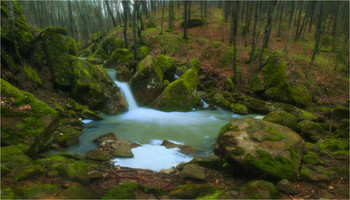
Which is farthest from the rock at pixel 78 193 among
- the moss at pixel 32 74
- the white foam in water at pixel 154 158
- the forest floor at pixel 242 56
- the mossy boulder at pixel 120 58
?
the mossy boulder at pixel 120 58

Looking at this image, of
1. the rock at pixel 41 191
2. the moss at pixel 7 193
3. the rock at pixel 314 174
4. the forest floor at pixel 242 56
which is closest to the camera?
the moss at pixel 7 193

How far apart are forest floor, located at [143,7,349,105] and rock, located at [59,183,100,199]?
13193 millimetres

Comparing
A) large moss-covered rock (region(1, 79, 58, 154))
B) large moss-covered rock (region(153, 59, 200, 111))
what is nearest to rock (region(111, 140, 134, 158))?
large moss-covered rock (region(1, 79, 58, 154))

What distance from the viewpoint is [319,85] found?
1466 centimetres

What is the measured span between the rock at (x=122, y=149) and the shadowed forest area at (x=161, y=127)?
0.03 meters

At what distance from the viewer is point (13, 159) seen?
11.6ft

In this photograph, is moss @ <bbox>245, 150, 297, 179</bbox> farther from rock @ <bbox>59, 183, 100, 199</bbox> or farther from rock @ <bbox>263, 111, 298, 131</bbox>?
rock @ <bbox>263, 111, 298, 131</bbox>

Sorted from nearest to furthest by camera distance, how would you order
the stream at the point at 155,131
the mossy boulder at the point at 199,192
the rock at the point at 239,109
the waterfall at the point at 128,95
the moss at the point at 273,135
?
the mossy boulder at the point at 199,192, the moss at the point at 273,135, the stream at the point at 155,131, the rock at the point at 239,109, the waterfall at the point at 128,95

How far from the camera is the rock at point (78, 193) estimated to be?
2.93 metres

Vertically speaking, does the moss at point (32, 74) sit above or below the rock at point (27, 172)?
above

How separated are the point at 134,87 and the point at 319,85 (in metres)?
14.6

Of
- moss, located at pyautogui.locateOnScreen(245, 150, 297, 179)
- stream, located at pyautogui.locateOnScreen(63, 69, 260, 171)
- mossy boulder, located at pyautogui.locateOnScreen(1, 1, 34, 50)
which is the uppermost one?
mossy boulder, located at pyautogui.locateOnScreen(1, 1, 34, 50)

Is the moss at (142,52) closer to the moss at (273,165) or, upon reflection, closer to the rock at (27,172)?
the rock at (27,172)

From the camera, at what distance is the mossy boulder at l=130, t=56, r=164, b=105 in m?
11.8
